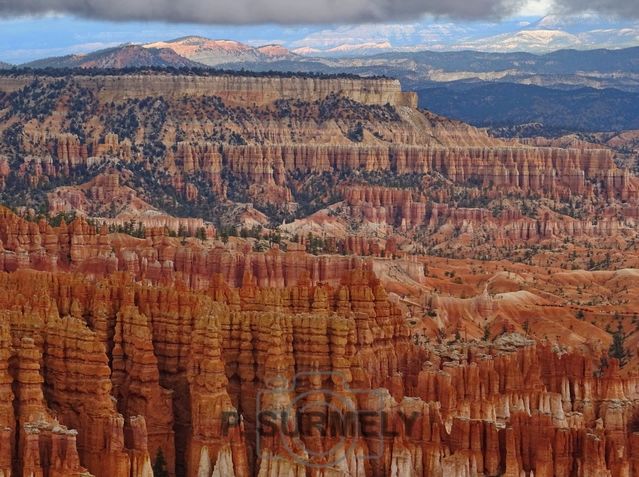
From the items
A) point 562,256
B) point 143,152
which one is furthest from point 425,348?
point 143,152

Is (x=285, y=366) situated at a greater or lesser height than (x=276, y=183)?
greater

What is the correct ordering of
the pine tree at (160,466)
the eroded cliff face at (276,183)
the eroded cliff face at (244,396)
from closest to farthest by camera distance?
the eroded cliff face at (244,396)
the pine tree at (160,466)
the eroded cliff face at (276,183)

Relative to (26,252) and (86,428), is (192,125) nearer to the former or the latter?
(26,252)

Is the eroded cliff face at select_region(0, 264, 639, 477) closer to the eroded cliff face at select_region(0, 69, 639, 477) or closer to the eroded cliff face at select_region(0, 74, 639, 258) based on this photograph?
the eroded cliff face at select_region(0, 69, 639, 477)

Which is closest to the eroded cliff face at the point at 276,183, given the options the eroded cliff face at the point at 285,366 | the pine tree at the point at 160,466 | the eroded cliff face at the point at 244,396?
the eroded cliff face at the point at 285,366

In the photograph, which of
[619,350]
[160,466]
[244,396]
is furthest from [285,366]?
[619,350]

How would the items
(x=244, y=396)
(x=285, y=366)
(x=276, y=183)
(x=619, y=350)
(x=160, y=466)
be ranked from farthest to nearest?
(x=276, y=183)
(x=619, y=350)
(x=244, y=396)
(x=285, y=366)
(x=160, y=466)
